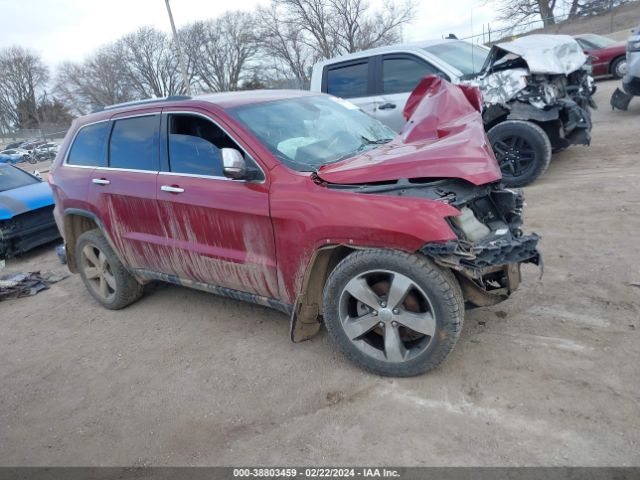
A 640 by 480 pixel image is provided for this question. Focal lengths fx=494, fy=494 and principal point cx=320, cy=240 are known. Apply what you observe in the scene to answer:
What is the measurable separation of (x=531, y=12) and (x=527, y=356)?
146ft

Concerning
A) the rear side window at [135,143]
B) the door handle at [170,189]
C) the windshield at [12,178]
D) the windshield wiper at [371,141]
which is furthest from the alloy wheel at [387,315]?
the windshield at [12,178]

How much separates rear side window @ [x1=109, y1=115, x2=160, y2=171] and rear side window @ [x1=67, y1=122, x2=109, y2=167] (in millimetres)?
164

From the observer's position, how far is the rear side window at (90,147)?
4.50 m

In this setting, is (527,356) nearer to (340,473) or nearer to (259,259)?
(340,473)

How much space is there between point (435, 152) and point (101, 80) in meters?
63.4

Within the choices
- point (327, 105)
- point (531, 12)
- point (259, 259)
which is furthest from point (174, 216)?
point (531, 12)

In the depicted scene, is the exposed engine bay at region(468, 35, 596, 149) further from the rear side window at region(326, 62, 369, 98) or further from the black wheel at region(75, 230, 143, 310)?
the black wheel at region(75, 230, 143, 310)

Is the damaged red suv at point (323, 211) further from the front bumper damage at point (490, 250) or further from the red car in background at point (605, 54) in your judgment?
the red car in background at point (605, 54)

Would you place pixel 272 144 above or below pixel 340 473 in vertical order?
above

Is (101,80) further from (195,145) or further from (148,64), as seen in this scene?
(195,145)

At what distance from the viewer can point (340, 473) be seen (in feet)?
7.97

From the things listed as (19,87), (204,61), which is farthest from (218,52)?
(19,87)

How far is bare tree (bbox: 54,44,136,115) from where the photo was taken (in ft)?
186

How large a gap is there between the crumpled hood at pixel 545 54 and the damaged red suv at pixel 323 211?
3.06 m
